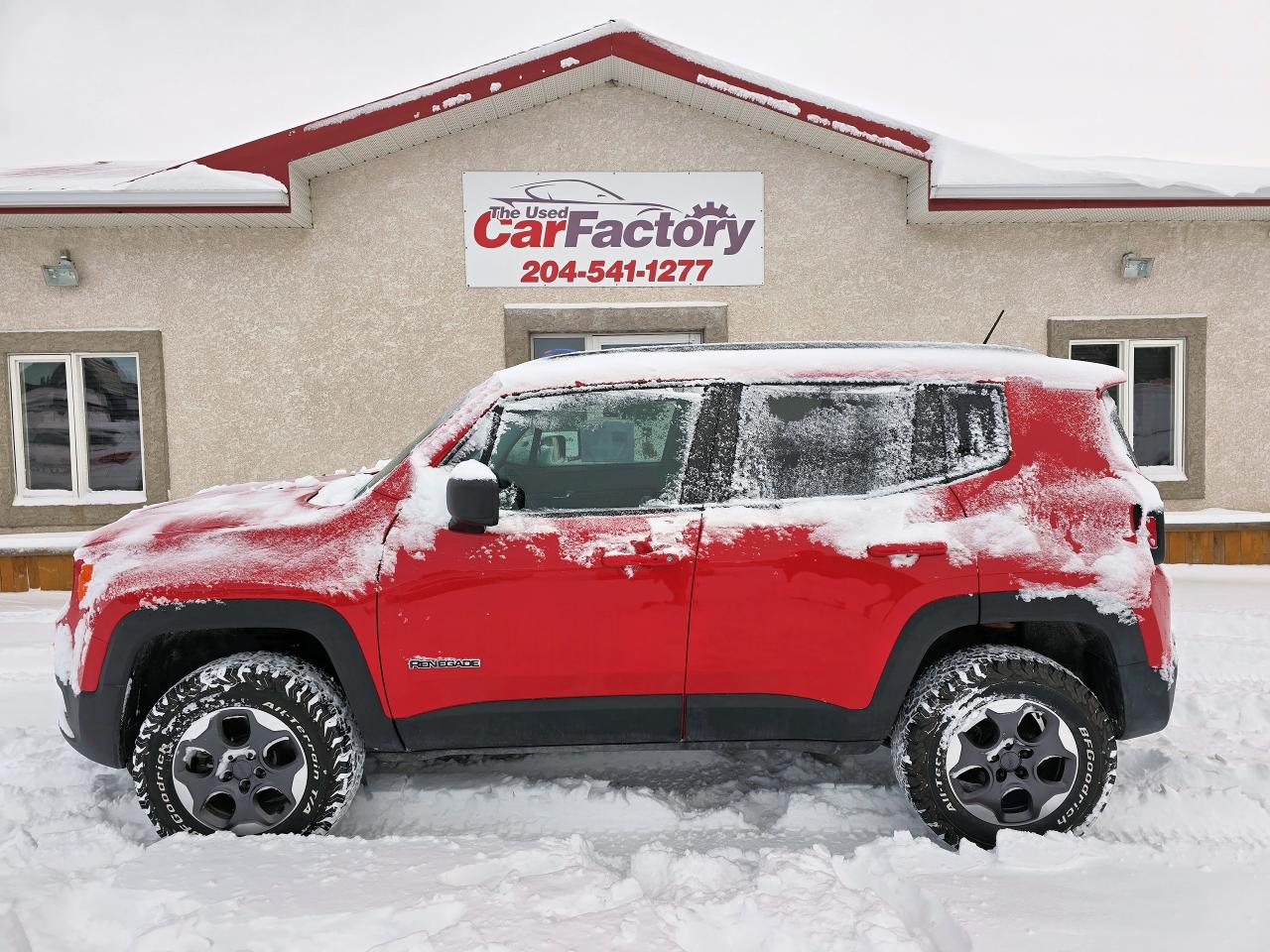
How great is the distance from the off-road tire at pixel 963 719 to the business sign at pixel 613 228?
5.28 m

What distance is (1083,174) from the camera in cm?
666

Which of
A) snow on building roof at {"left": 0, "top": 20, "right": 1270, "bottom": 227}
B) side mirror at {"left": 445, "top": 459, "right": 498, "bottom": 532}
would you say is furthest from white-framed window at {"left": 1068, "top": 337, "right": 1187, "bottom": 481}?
side mirror at {"left": 445, "top": 459, "right": 498, "bottom": 532}

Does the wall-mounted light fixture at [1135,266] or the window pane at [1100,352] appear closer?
the wall-mounted light fixture at [1135,266]

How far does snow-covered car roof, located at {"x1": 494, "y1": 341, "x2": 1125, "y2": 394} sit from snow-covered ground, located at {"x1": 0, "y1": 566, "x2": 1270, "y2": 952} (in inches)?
67.0

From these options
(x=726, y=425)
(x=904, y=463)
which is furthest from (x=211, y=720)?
(x=904, y=463)

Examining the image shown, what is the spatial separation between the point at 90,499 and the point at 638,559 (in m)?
6.87

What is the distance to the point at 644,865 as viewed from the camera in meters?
2.61

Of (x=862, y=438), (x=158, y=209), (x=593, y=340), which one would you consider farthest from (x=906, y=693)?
(x=158, y=209)

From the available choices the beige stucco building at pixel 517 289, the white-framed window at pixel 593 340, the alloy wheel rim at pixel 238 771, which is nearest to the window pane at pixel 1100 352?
the beige stucco building at pixel 517 289

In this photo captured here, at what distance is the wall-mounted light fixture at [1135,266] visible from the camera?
7.32 m

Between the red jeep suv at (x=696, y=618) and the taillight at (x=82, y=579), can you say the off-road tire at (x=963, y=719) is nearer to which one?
the red jeep suv at (x=696, y=618)

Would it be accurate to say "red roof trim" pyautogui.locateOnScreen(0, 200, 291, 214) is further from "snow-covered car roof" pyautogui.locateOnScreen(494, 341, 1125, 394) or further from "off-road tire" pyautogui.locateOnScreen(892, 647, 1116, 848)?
"off-road tire" pyautogui.locateOnScreen(892, 647, 1116, 848)

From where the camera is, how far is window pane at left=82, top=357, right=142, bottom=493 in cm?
721

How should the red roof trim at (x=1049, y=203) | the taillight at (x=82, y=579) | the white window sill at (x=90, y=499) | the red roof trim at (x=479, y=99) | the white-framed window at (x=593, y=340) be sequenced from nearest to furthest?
the taillight at (x=82, y=579)
the red roof trim at (x=479, y=99)
the red roof trim at (x=1049, y=203)
the white window sill at (x=90, y=499)
the white-framed window at (x=593, y=340)
